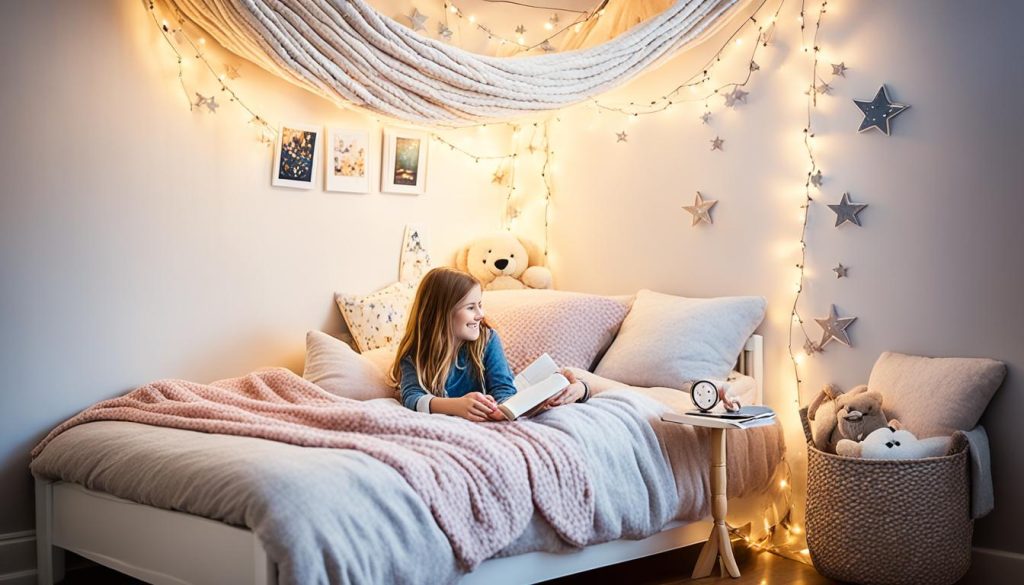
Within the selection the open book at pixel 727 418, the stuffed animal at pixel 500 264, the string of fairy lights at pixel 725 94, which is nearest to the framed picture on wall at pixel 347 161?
the string of fairy lights at pixel 725 94

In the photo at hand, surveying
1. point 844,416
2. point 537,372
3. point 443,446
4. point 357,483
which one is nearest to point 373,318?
point 537,372

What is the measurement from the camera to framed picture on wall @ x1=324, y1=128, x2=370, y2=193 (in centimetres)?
331

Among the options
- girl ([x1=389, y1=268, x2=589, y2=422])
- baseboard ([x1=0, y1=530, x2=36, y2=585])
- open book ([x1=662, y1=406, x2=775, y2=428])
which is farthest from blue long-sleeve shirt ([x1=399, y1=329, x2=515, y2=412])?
baseboard ([x1=0, y1=530, x2=36, y2=585])

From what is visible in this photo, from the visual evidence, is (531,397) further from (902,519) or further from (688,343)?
(902,519)

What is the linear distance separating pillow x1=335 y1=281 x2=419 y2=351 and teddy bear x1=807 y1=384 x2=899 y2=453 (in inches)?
51.9

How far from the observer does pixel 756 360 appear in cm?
307

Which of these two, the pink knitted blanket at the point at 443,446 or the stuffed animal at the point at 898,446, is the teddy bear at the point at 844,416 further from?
the pink knitted blanket at the point at 443,446

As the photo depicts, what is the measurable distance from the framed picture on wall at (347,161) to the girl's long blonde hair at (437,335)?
0.75 m

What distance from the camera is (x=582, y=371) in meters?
3.04

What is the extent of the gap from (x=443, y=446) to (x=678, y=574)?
0.94 meters

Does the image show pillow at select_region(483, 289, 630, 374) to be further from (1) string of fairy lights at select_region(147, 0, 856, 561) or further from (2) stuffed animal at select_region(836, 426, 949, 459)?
(2) stuffed animal at select_region(836, 426, 949, 459)

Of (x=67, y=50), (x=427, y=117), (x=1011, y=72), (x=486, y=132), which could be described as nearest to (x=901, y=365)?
(x=1011, y=72)

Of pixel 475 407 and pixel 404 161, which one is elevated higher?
pixel 404 161

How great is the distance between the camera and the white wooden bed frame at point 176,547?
1955 mm
